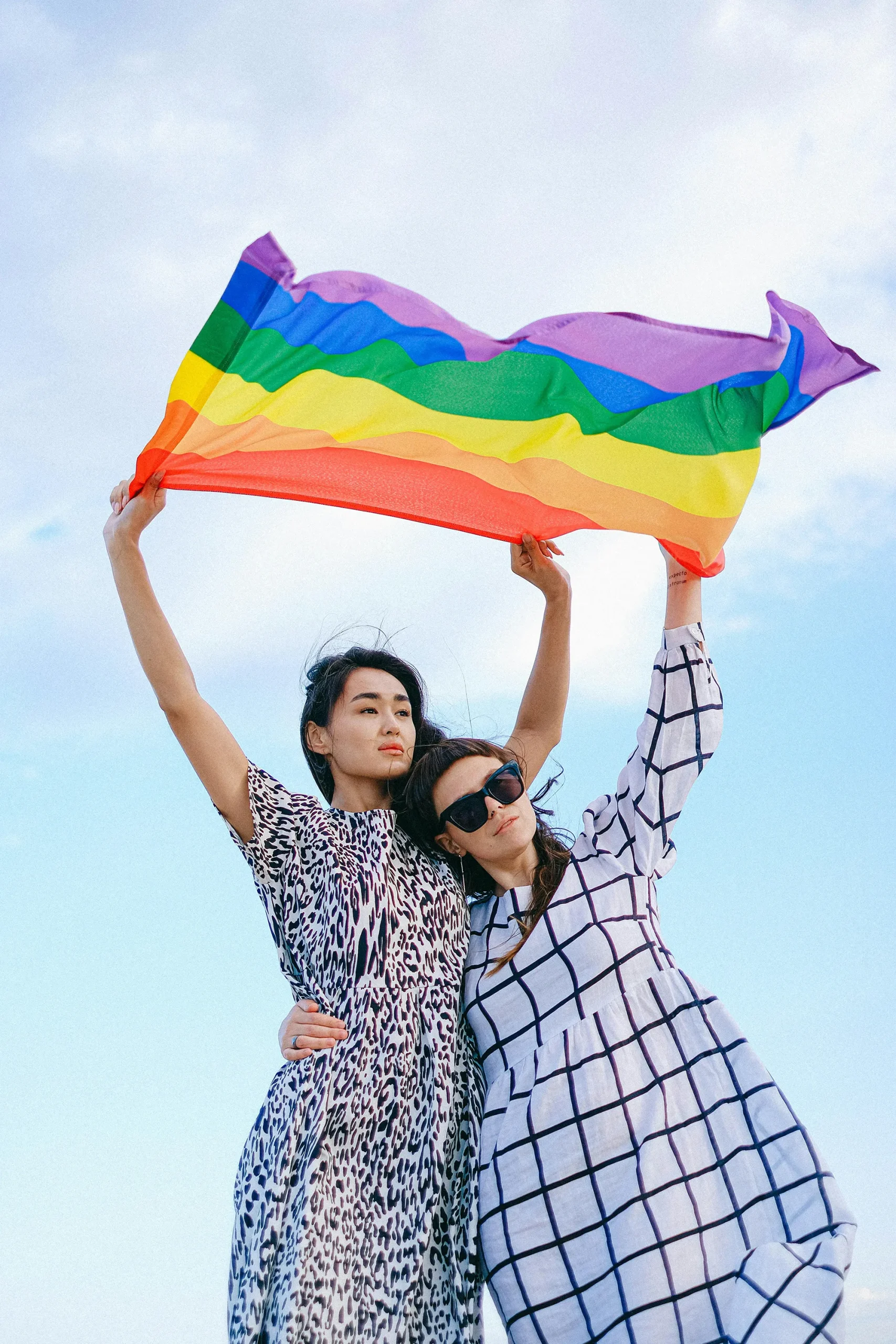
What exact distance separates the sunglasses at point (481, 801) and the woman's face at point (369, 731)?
16.5 inches

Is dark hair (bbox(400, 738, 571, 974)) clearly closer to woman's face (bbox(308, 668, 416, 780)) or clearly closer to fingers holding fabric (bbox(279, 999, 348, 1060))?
woman's face (bbox(308, 668, 416, 780))

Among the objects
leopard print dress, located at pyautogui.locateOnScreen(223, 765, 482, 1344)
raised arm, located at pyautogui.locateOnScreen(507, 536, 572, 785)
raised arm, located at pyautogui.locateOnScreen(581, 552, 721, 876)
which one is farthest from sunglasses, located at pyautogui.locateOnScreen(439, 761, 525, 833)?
raised arm, located at pyautogui.locateOnScreen(507, 536, 572, 785)

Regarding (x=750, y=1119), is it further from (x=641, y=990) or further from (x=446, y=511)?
(x=446, y=511)

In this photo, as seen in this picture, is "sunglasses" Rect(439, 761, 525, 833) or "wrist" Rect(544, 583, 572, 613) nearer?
"sunglasses" Rect(439, 761, 525, 833)

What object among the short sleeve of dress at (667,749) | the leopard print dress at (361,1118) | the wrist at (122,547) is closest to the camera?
the leopard print dress at (361,1118)

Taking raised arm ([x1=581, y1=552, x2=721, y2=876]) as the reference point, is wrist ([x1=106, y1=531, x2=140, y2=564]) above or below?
above

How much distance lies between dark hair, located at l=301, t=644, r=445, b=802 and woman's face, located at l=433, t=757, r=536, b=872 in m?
0.38

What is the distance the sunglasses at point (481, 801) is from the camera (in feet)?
14.3

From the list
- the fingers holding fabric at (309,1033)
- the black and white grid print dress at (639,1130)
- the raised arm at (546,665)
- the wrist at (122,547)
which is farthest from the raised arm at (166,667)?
the raised arm at (546,665)

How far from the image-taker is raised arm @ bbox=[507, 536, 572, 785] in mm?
5105

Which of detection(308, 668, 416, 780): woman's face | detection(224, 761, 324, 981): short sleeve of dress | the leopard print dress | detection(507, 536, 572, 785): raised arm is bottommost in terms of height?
the leopard print dress

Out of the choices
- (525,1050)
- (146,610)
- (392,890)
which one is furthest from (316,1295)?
(146,610)

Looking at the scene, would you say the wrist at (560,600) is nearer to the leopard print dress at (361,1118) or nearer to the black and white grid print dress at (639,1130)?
the black and white grid print dress at (639,1130)

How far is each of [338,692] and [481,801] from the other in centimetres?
85
